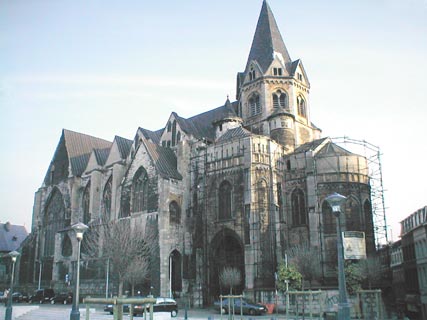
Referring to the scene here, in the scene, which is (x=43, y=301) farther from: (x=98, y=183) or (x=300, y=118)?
(x=300, y=118)

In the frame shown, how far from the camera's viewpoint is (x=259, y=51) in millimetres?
55438

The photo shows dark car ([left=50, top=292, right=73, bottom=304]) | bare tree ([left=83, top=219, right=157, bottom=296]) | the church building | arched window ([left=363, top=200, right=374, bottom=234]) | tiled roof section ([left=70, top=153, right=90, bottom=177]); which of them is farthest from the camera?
tiled roof section ([left=70, top=153, right=90, bottom=177])

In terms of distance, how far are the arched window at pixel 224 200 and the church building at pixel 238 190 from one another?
3.9 inches

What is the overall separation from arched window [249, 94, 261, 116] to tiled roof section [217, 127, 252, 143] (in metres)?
6.72

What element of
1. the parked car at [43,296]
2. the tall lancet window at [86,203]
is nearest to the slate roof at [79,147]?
the tall lancet window at [86,203]

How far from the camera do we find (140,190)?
47281 millimetres

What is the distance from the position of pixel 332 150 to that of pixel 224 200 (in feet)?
38.1

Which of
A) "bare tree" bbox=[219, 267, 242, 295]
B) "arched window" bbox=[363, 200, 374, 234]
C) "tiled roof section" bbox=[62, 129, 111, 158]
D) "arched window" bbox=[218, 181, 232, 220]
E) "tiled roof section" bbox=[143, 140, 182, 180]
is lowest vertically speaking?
"bare tree" bbox=[219, 267, 242, 295]

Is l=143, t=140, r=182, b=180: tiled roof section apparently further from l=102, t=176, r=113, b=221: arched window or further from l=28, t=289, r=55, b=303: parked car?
l=28, t=289, r=55, b=303: parked car

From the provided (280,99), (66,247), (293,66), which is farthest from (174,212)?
(293,66)

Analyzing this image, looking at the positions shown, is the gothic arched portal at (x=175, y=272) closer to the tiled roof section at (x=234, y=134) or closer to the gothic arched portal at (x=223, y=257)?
the gothic arched portal at (x=223, y=257)

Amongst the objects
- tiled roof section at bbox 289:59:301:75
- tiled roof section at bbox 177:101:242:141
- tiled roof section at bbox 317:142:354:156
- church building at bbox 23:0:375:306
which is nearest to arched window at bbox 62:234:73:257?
church building at bbox 23:0:375:306

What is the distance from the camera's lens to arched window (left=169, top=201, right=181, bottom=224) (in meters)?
45.0

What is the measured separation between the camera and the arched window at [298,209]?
43250 millimetres
